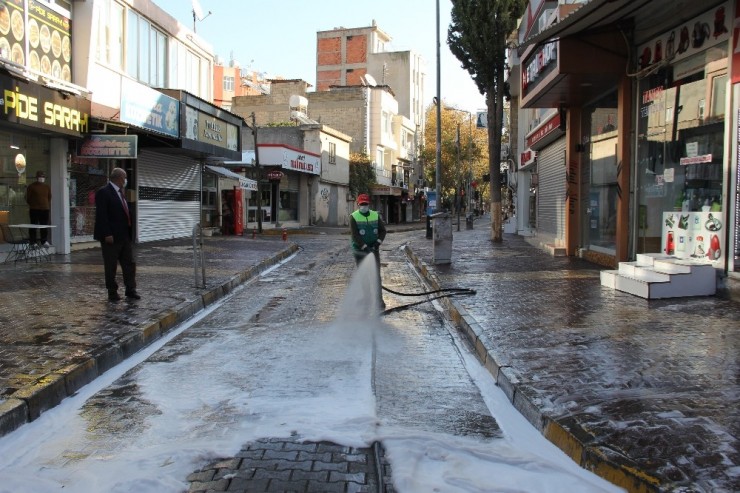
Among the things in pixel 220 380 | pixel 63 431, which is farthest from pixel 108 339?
pixel 63 431

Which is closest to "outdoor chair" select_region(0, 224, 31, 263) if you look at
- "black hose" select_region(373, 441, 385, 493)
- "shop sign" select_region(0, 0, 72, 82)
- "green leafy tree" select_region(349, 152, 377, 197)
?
"shop sign" select_region(0, 0, 72, 82)

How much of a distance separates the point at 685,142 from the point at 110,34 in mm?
14331

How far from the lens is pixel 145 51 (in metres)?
19.7

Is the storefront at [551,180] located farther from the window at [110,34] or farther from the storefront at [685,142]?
the window at [110,34]

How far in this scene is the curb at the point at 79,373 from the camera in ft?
15.1

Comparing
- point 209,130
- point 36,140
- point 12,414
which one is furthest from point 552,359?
point 209,130

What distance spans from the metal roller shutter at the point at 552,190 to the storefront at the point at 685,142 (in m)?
6.29

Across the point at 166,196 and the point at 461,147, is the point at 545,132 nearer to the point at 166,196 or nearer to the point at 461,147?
the point at 166,196

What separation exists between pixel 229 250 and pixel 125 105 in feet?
16.4

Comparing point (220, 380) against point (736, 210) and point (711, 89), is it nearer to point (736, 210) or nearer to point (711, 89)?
point (736, 210)

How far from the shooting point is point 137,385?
5.65 m

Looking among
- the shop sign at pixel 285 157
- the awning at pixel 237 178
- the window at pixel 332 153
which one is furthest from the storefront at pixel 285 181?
the awning at pixel 237 178

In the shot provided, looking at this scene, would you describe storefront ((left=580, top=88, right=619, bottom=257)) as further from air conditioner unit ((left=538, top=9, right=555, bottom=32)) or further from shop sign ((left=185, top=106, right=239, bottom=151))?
shop sign ((left=185, top=106, right=239, bottom=151))

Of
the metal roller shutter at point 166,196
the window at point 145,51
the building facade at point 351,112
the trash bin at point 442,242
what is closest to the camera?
the trash bin at point 442,242
